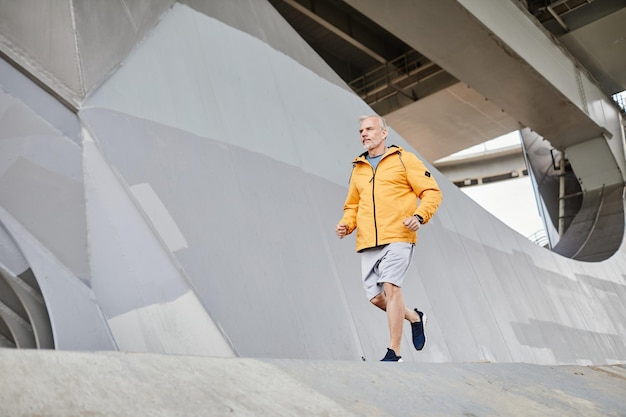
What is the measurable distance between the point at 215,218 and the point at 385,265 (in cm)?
127

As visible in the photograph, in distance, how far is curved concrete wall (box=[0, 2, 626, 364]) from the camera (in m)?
3.49

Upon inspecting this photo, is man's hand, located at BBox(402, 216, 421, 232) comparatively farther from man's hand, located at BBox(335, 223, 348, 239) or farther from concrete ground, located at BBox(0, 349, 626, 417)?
concrete ground, located at BBox(0, 349, 626, 417)

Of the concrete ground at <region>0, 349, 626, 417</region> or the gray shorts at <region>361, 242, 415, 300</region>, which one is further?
the gray shorts at <region>361, 242, 415, 300</region>

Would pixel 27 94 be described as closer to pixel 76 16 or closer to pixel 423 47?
pixel 76 16

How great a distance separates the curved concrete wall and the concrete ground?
151 cm

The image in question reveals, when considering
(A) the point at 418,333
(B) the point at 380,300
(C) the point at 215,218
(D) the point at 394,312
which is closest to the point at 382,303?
(B) the point at 380,300

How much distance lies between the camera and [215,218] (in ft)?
13.9

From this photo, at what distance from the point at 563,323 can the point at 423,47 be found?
472 cm

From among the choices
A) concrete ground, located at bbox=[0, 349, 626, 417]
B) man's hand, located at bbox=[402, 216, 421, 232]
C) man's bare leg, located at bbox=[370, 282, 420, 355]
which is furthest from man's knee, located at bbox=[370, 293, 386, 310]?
concrete ground, located at bbox=[0, 349, 626, 417]

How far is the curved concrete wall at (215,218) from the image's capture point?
11.5 ft

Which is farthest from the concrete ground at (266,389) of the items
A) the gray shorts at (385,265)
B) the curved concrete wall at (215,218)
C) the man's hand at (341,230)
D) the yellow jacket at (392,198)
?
the curved concrete wall at (215,218)

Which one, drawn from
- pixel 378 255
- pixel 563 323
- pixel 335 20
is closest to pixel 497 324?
pixel 563 323

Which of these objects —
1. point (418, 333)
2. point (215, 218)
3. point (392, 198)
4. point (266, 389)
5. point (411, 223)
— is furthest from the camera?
point (215, 218)

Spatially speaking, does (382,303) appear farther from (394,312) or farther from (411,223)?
(411,223)
